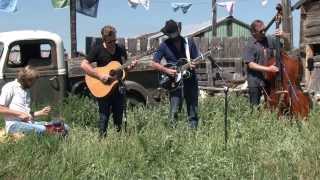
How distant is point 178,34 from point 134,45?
15412mm

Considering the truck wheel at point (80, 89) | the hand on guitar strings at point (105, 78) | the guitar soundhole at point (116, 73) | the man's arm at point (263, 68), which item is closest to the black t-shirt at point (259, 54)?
the man's arm at point (263, 68)

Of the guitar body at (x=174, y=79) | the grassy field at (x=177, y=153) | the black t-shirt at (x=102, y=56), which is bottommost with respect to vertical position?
the grassy field at (x=177, y=153)

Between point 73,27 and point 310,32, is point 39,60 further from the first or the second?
point 310,32

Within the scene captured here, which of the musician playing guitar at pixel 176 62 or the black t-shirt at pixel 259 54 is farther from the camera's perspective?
the black t-shirt at pixel 259 54

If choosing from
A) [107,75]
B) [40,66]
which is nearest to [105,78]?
[107,75]

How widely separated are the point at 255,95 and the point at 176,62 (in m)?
1.26

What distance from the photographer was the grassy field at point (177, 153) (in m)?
6.49

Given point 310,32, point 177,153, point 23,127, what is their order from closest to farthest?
A: point 177,153 < point 23,127 < point 310,32

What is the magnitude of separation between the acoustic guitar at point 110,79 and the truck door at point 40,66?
3514 mm

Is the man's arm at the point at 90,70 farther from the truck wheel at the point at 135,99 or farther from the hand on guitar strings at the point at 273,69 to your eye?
the truck wheel at the point at 135,99

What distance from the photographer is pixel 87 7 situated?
2225 cm

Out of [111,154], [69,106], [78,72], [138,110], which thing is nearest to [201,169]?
[111,154]

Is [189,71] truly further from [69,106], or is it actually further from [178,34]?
[69,106]

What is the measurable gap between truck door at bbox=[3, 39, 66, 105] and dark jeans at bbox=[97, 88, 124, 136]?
351cm
